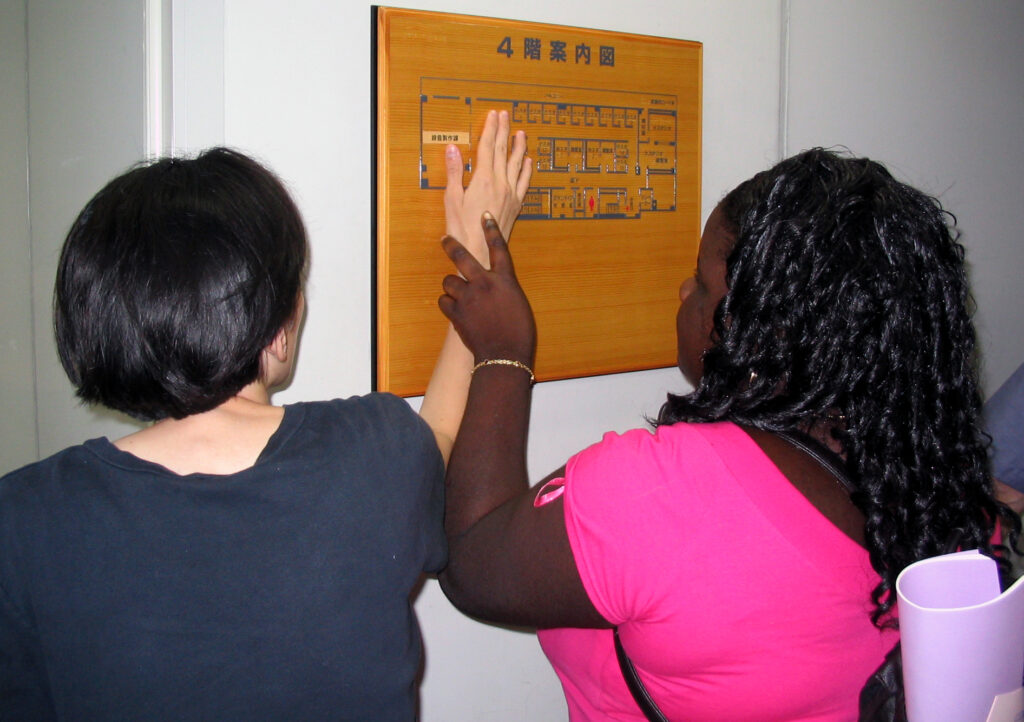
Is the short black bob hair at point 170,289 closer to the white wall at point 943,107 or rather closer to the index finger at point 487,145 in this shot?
the index finger at point 487,145

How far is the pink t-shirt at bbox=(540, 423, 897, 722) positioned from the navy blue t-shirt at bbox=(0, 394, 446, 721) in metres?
0.23

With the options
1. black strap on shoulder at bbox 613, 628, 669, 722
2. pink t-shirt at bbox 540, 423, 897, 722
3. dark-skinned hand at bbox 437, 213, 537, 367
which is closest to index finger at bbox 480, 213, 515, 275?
dark-skinned hand at bbox 437, 213, 537, 367

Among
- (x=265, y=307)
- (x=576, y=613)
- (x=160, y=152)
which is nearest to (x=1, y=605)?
(x=265, y=307)

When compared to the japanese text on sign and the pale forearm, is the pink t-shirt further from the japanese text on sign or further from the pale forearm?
the japanese text on sign

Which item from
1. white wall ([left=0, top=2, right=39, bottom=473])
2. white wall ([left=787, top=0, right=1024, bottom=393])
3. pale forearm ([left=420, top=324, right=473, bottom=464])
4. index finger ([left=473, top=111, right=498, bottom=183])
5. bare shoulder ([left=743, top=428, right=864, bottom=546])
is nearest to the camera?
bare shoulder ([left=743, top=428, right=864, bottom=546])

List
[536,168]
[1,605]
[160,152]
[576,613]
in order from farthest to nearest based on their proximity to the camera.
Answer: [536,168] → [160,152] → [576,613] → [1,605]

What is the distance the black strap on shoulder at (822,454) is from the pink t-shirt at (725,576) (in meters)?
0.04

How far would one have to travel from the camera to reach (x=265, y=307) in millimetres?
711

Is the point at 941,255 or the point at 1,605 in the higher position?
the point at 941,255

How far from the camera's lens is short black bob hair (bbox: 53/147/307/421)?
666 mm

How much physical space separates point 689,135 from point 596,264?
32 cm

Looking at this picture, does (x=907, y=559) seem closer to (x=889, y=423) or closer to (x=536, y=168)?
(x=889, y=423)

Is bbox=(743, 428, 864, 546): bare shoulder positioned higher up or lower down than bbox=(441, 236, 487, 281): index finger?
lower down

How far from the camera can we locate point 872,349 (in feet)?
2.39
